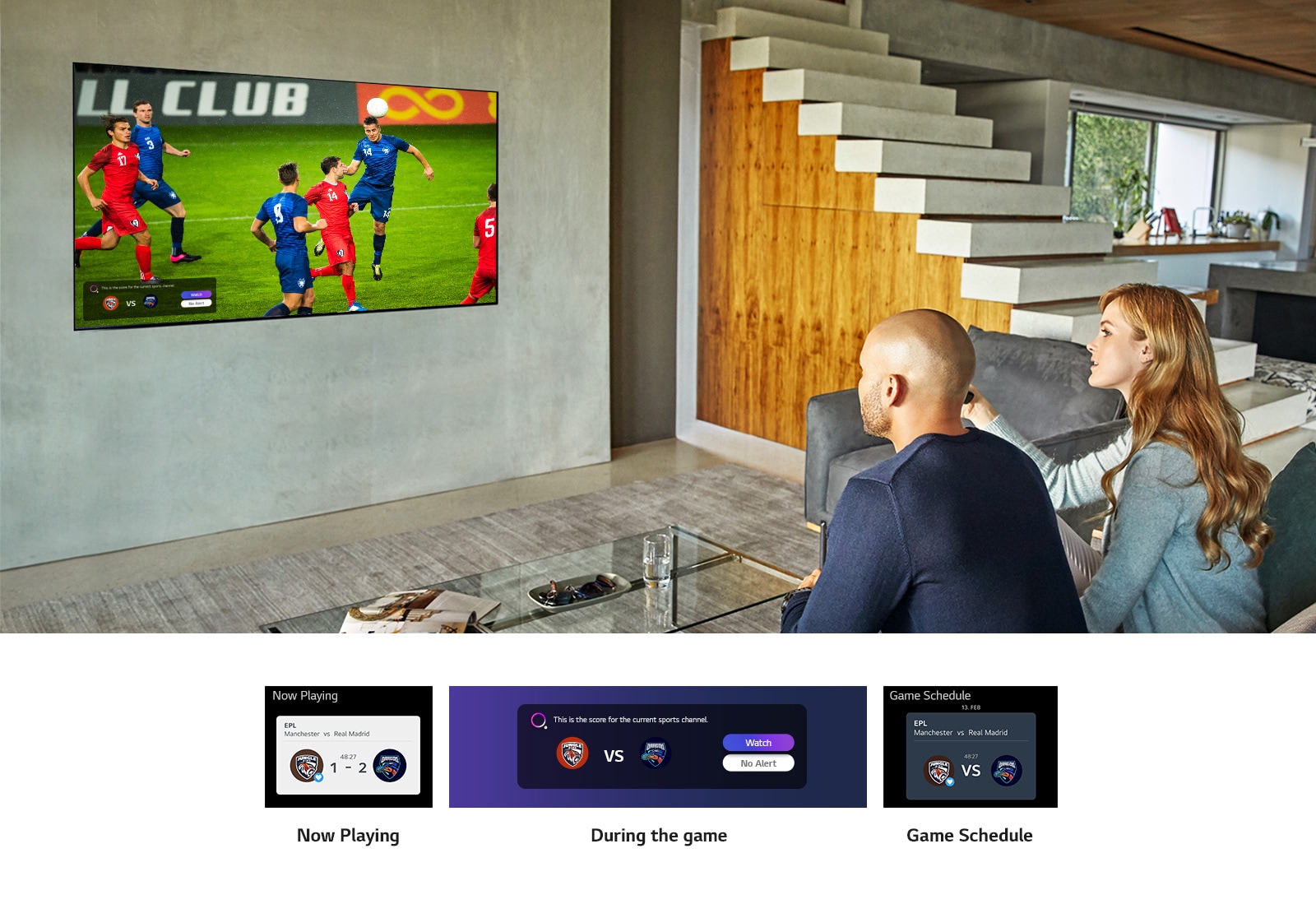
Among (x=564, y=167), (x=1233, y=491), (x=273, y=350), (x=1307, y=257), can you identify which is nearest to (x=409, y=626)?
(x=1233, y=491)

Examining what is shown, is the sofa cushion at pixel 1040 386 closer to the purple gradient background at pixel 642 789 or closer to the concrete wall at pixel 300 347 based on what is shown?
the concrete wall at pixel 300 347

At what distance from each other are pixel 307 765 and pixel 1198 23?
8.10 m

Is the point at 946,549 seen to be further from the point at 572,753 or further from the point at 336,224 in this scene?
the point at 336,224

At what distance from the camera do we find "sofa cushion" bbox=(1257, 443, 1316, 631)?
1755mm

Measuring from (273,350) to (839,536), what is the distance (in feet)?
11.3

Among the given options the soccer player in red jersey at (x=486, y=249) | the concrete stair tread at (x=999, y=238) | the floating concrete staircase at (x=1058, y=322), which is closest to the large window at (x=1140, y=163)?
the concrete stair tread at (x=999, y=238)

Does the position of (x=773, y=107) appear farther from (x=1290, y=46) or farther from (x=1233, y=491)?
(x=1290, y=46)

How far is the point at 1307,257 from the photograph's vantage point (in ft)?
35.4

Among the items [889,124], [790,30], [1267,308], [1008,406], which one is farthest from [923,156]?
[1267,308]

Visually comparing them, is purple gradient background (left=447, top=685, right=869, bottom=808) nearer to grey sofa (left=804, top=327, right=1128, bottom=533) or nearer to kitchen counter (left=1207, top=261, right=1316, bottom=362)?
grey sofa (left=804, top=327, right=1128, bottom=533)

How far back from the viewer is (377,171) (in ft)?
14.3

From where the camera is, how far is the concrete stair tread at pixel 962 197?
4.82m

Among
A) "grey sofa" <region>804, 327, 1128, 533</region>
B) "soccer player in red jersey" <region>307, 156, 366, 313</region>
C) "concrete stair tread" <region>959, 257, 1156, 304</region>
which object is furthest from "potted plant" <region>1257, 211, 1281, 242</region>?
"soccer player in red jersey" <region>307, 156, 366, 313</region>

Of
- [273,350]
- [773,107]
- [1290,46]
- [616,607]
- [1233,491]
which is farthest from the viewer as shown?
[1290,46]
